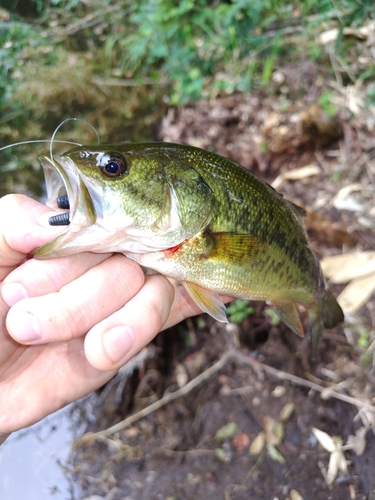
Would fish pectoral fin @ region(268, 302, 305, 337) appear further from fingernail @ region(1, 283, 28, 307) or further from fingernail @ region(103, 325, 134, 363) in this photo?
fingernail @ region(1, 283, 28, 307)

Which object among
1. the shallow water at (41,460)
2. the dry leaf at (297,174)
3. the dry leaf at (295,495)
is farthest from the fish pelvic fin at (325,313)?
the shallow water at (41,460)

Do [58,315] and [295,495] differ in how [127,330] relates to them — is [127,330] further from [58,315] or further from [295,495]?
[295,495]

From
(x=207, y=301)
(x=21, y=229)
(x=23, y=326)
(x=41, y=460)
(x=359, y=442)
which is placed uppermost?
(x=21, y=229)

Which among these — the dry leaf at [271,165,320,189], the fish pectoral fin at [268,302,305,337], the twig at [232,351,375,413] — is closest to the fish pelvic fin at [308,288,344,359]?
the fish pectoral fin at [268,302,305,337]

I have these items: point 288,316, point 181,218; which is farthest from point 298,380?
point 181,218

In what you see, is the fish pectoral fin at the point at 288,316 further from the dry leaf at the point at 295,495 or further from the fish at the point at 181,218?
the dry leaf at the point at 295,495

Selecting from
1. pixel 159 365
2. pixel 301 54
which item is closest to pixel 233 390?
pixel 159 365
